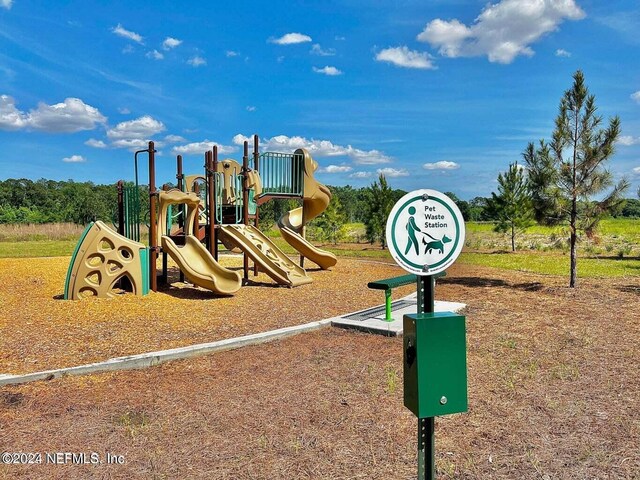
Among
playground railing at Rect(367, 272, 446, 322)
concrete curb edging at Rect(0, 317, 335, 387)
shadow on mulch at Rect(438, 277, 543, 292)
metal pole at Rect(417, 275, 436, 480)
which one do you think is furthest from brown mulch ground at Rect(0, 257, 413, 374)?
metal pole at Rect(417, 275, 436, 480)

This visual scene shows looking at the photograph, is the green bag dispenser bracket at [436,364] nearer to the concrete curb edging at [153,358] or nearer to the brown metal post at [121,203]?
the concrete curb edging at [153,358]

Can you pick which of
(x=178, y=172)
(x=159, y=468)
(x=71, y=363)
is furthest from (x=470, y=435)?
(x=178, y=172)

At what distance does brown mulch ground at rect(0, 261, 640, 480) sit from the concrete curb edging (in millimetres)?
157

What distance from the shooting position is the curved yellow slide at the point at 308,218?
13.7 metres

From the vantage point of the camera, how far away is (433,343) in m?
2.34

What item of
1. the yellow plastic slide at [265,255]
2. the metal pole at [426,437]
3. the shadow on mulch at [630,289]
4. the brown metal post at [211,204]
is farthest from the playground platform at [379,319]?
the shadow on mulch at [630,289]

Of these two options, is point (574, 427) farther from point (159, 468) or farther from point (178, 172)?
point (178, 172)

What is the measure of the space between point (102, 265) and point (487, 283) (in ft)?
28.0

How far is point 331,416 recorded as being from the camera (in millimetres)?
3926

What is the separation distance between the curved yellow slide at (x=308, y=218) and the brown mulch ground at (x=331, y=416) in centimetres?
742

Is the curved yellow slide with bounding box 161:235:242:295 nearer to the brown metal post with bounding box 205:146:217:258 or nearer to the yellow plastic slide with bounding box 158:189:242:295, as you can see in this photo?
the yellow plastic slide with bounding box 158:189:242:295

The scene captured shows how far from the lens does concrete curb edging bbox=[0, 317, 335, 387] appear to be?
4.80 meters

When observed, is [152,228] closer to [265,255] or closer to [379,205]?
[265,255]

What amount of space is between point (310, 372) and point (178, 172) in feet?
27.0
